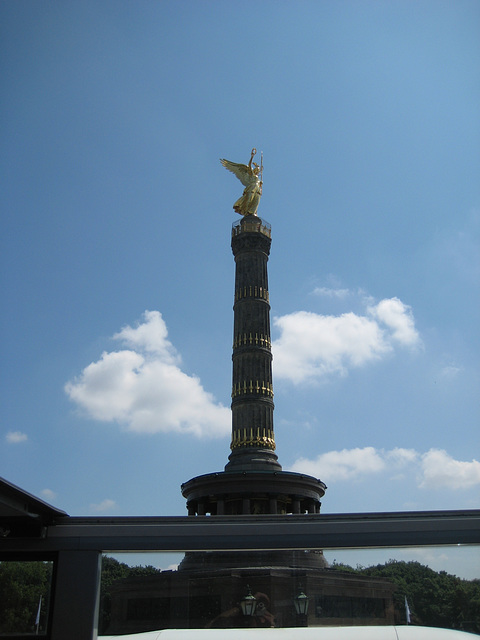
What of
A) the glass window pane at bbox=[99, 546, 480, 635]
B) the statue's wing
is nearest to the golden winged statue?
the statue's wing

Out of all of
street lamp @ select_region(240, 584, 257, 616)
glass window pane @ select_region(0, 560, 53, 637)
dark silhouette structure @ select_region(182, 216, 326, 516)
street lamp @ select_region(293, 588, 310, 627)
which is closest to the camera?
street lamp @ select_region(293, 588, 310, 627)

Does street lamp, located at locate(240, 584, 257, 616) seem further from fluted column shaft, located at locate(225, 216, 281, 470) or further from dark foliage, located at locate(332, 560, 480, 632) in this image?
fluted column shaft, located at locate(225, 216, 281, 470)

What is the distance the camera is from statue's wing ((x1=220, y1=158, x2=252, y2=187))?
51.6 m

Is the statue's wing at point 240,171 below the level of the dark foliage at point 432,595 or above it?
above

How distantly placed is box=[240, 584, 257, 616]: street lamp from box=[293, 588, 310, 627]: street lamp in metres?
1.22

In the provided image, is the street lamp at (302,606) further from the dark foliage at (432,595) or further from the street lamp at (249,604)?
the dark foliage at (432,595)

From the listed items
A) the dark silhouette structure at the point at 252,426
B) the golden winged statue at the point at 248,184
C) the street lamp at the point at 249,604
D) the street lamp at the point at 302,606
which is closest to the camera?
the street lamp at the point at 302,606

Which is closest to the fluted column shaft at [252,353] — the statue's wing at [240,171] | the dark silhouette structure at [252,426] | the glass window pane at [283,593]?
the dark silhouette structure at [252,426]

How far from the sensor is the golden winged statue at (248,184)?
50719 millimetres

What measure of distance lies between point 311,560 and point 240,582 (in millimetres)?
2222

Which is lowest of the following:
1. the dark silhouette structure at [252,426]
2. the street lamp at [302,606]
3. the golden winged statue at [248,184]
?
the street lamp at [302,606]

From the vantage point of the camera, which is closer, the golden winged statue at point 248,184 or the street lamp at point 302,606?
the street lamp at point 302,606

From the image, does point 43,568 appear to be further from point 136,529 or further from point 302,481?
point 302,481

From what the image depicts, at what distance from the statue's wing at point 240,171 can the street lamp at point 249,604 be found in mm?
38891
